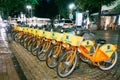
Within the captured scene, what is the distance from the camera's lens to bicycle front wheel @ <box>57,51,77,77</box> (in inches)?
261

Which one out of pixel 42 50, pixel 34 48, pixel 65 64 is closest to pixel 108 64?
pixel 65 64

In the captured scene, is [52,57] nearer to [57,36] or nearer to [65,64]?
[57,36]

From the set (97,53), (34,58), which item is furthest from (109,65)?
(34,58)

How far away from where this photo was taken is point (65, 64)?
21.8 feet

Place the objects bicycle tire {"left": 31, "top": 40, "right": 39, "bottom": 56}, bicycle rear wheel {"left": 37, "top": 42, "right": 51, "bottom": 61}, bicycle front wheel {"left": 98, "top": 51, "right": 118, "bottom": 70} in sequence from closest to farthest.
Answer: bicycle front wheel {"left": 98, "top": 51, "right": 118, "bottom": 70}
bicycle rear wheel {"left": 37, "top": 42, "right": 51, "bottom": 61}
bicycle tire {"left": 31, "top": 40, "right": 39, "bottom": 56}

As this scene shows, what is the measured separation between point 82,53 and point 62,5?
162ft

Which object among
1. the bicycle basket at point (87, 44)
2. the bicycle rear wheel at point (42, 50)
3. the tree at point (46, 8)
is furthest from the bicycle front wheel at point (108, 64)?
the tree at point (46, 8)

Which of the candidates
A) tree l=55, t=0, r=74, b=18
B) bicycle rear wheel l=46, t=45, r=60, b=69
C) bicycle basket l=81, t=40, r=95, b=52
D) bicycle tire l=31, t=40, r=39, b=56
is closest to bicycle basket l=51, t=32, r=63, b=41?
bicycle rear wheel l=46, t=45, r=60, b=69

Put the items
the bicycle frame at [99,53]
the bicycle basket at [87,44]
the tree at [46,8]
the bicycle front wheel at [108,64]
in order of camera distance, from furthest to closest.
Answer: the tree at [46,8] → the bicycle front wheel at [108,64] → the bicycle basket at [87,44] → the bicycle frame at [99,53]

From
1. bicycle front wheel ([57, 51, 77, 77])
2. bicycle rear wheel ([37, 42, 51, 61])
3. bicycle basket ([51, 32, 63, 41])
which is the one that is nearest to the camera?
bicycle front wheel ([57, 51, 77, 77])

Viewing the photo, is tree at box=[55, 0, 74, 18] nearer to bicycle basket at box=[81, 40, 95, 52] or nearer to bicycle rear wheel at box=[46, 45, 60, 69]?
bicycle rear wheel at box=[46, 45, 60, 69]

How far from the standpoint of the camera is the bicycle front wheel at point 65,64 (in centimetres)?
663

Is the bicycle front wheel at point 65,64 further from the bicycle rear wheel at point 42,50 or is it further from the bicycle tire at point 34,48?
the bicycle tire at point 34,48

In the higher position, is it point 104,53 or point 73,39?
point 73,39
